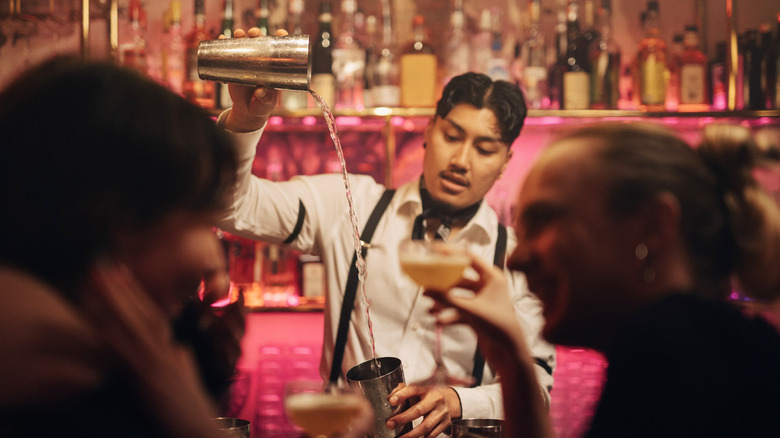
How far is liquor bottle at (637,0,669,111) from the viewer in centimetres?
285

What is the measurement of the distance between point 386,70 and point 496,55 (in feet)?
1.59

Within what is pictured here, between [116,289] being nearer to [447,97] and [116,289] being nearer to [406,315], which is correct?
[406,315]

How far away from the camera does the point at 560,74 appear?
9.69ft

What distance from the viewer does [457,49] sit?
296 centimetres

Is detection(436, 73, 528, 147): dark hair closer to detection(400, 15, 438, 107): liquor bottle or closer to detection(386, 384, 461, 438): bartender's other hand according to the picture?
detection(400, 15, 438, 107): liquor bottle

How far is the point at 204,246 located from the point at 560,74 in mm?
2441

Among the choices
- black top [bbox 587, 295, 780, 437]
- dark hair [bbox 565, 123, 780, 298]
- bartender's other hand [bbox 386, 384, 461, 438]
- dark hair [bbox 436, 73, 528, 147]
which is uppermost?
dark hair [bbox 436, 73, 528, 147]

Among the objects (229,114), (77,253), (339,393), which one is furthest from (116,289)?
(229,114)

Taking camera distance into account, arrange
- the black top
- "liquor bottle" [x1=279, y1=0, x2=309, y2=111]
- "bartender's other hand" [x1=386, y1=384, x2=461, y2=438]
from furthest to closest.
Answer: "liquor bottle" [x1=279, y1=0, x2=309, y2=111]
"bartender's other hand" [x1=386, y1=384, x2=461, y2=438]
the black top

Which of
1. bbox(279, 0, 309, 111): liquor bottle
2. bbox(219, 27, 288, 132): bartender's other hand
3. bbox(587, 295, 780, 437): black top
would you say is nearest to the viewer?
bbox(587, 295, 780, 437): black top

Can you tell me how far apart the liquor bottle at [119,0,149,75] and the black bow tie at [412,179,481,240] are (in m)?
1.30

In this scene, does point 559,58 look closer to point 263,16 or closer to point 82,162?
point 263,16

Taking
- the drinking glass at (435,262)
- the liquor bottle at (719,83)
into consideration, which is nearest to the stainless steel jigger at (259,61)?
the drinking glass at (435,262)

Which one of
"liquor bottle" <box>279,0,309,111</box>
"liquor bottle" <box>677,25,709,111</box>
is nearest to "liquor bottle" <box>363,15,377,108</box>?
"liquor bottle" <box>279,0,309,111</box>
